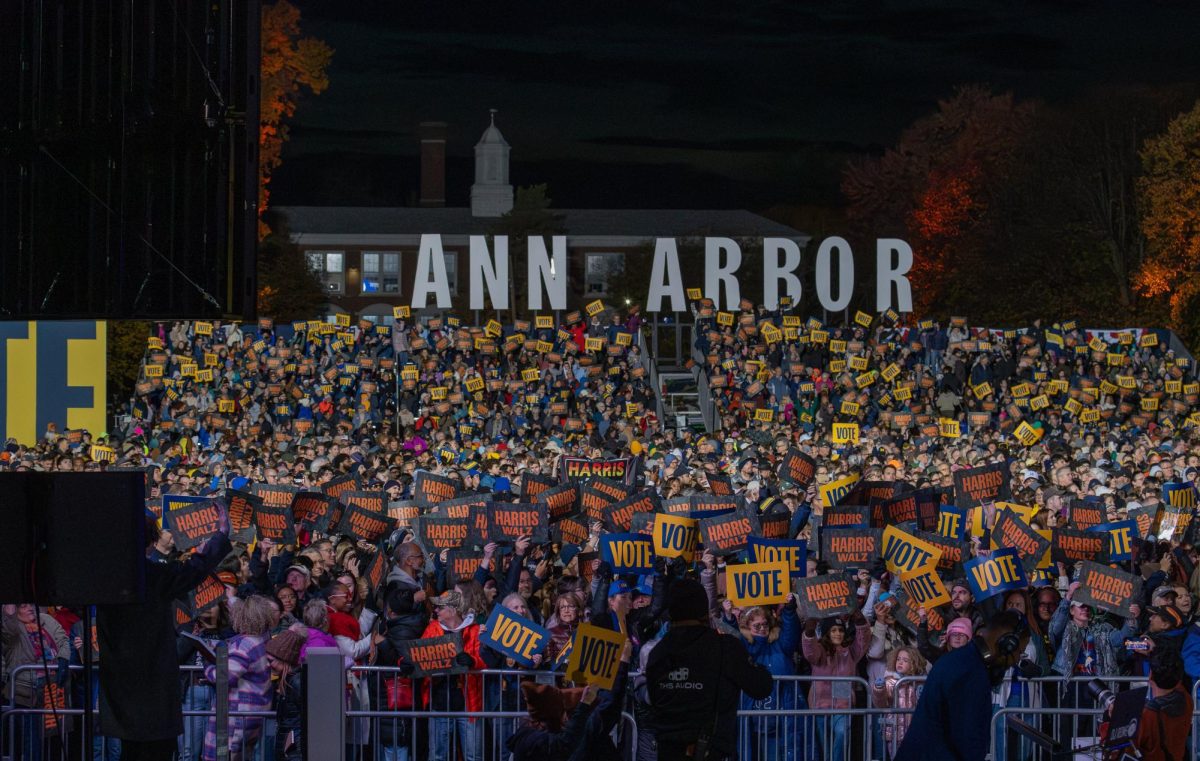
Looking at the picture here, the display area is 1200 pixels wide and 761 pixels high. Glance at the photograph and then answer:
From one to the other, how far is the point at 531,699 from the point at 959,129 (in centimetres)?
6111

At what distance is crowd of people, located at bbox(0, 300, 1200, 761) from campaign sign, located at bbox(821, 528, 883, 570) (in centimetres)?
4

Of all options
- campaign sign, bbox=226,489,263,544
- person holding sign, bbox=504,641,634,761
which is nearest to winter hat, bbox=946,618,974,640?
person holding sign, bbox=504,641,634,761

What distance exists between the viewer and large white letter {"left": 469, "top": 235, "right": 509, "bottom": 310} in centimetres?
4247

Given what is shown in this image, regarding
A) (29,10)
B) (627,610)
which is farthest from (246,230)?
(627,610)

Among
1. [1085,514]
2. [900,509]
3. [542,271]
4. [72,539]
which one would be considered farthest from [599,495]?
[542,271]

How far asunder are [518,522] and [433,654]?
12.3 ft

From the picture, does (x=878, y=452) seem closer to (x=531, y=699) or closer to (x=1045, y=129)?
(x=531, y=699)

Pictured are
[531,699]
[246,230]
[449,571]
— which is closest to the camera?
[531,699]

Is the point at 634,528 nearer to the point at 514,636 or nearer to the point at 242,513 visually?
the point at 242,513

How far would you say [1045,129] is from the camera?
5769 centimetres

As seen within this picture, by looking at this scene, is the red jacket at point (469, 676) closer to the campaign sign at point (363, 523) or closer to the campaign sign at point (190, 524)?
the campaign sign at point (363, 523)

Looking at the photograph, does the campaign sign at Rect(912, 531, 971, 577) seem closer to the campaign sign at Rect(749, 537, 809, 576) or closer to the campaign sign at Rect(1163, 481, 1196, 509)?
the campaign sign at Rect(749, 537, 809, 576)

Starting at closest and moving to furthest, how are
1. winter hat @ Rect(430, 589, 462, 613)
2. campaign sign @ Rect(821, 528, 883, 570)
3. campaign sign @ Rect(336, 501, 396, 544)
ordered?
1. winter hat @ Rect(430, 589, 462, 613)
2. campaign sign @ Rect(821, 528, 883, 570)
3. campaign sign @ Rect(336, 501, 396, 544)

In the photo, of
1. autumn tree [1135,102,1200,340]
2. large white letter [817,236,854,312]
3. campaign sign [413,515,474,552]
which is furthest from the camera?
autumn tree [1135,102,1200,340]
